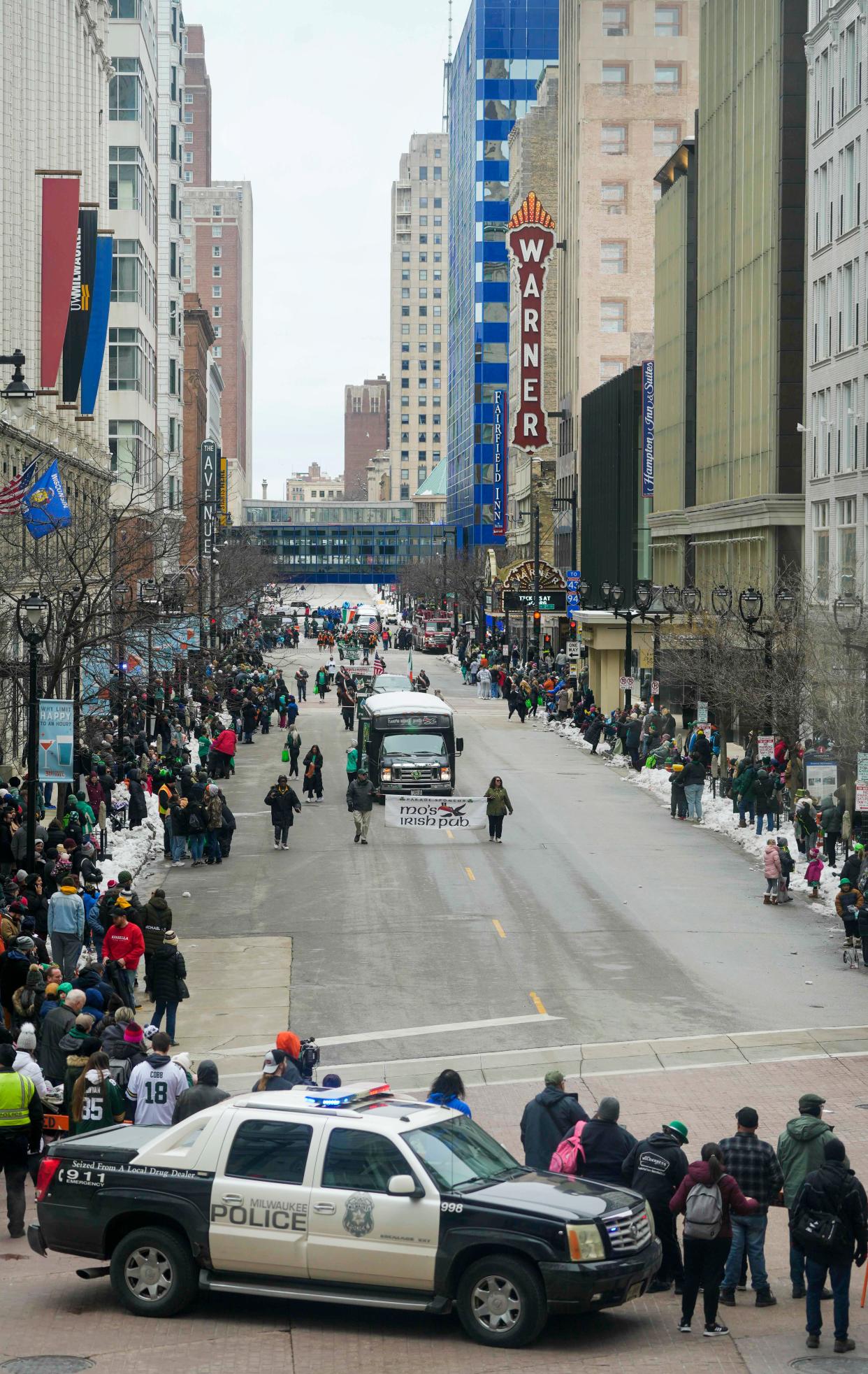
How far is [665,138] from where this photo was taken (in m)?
100

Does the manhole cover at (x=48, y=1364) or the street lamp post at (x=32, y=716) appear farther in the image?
the street lamp post at (x=32, y=716)

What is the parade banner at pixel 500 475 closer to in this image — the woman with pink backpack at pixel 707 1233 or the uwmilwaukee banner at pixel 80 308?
the uwmilwaukee banner at pixel 80 308

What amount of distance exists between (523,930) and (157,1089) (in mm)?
13375

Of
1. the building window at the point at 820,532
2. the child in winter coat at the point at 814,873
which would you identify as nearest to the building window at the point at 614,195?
the building window at the point at 820,532

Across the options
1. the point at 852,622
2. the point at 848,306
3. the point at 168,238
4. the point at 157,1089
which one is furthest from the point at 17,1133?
the point at 168,238

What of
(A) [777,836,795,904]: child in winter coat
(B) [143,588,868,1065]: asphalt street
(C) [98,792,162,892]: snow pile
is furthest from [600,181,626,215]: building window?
(A) [777,836,795,904]: child in winter coat

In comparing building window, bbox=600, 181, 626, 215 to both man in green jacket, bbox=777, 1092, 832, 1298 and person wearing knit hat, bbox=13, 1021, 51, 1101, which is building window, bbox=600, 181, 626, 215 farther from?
man in green jacket, bbox=777, 1092, 832, 1298

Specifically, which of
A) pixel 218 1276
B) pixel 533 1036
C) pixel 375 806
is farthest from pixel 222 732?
pixel 218 1276

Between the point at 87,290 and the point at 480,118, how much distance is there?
112911mm

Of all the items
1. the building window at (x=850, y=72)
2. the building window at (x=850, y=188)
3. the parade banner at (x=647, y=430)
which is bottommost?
the parade banner at (x=647, y=430)

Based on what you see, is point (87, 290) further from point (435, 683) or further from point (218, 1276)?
point (218, 1276)

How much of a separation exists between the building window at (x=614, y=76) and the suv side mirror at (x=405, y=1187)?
97304mm

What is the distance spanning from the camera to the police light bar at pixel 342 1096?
1158 centimetres

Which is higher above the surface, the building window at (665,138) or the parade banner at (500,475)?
the building window at (665,138)
